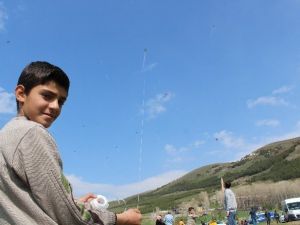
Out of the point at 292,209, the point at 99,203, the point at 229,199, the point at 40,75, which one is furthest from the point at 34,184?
the point at 292,209

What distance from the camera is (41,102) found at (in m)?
2.12

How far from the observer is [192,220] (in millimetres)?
19469

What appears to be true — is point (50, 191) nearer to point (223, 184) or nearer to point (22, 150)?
point (22, 150)

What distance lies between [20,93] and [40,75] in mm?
125

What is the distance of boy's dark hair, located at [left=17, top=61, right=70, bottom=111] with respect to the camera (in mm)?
2163

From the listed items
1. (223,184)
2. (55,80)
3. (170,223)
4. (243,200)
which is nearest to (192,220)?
(170,223)

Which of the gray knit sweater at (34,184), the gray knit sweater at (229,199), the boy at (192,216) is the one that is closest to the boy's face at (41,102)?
the gray knit sweater at (34,184)

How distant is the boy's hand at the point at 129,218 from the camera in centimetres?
206

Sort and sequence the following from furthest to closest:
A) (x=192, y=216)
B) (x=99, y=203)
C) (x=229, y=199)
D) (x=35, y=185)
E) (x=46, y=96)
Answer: (x=192, y=216)
(x=229, y=199)
(x=46, y=96)
(x=99, y=203)
(x=35, y=185)

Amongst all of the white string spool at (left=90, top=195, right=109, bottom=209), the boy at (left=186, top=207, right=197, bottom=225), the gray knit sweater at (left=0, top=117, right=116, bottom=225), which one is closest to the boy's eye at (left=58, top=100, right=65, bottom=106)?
the gray knit sweater at (left=0, top=117, right=116, bottom=225)

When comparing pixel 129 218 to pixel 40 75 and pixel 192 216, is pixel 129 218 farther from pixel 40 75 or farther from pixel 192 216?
pixel 192 216

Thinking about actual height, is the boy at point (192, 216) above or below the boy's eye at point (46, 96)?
above

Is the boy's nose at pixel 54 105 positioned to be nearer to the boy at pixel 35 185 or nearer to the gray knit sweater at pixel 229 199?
the boy at pixel 35 185

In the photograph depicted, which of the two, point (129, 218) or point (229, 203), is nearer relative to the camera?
point (129, 218)
